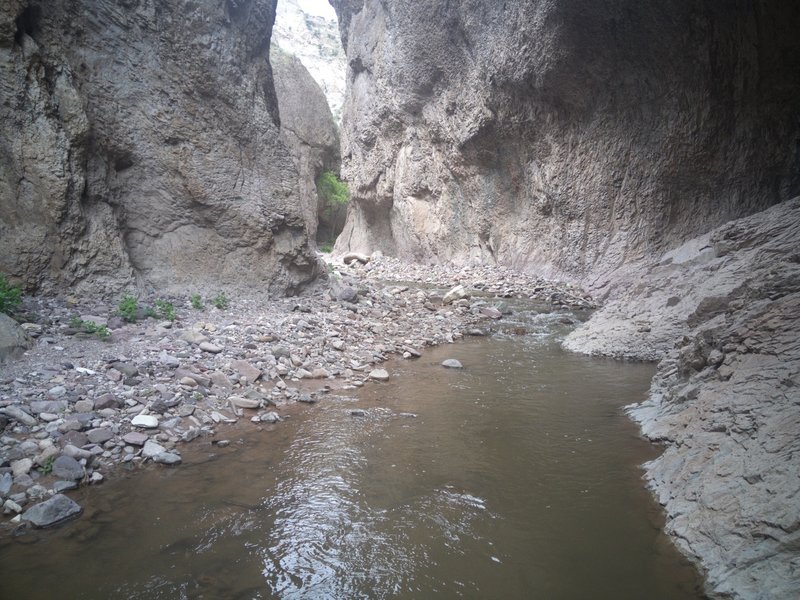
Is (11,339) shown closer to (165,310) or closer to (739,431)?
(165,310)

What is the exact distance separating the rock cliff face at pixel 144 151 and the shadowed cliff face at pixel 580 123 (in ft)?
25.8

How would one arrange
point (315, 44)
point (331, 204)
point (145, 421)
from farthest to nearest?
1. point (315, 44)
2. point (331, 204)
3. point (145, 421)

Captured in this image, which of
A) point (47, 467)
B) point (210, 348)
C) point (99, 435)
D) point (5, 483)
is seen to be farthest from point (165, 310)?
point (5, 483)

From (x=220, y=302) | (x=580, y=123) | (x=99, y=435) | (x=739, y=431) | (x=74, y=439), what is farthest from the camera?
(x=580, y=123)

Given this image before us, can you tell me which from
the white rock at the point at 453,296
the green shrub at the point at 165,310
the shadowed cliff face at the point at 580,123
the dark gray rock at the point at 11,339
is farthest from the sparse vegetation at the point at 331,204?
the dark gray rock at the point at 11,339

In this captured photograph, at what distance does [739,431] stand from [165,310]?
232 inches

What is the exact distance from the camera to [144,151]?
6.51 meters

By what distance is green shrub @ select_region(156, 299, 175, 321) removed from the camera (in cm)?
→ 581

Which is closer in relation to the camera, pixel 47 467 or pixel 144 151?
pixel 47 467

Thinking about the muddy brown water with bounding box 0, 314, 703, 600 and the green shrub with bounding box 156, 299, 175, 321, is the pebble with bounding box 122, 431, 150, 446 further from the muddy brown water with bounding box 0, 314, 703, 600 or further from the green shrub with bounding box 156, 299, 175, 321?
the green shrub with bounding box 156, 299, 175, 321

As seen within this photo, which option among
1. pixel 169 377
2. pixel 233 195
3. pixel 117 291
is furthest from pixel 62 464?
pixel 233 195

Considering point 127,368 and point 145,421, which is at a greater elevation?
point 127,368

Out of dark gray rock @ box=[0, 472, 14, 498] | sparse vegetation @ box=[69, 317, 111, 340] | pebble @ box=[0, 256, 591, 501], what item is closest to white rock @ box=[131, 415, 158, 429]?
pebble @ box=[0, 256, 591, 501]

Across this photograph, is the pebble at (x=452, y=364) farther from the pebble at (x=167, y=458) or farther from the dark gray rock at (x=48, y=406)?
the dark gray rock at (x=48, y=406)
